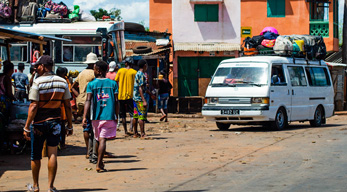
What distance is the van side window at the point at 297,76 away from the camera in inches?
713

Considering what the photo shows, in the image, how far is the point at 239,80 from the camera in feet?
56.3

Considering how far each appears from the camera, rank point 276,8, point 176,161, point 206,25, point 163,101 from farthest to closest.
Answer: point 276,8
point 206,25
point 163,101
point 176,161

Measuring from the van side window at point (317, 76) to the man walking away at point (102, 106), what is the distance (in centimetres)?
1056

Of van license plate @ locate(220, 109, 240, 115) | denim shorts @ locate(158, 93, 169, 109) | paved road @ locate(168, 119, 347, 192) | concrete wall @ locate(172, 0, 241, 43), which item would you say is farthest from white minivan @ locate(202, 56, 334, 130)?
concrete wall @ locate(172, 0, 241, 43)

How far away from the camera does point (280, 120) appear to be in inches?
688

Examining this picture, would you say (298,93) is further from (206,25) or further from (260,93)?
(206,25)

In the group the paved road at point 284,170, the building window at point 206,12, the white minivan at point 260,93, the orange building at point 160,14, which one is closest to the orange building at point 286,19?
the building window at point 206,12

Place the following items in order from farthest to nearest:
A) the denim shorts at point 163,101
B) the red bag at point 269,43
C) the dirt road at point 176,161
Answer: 1. the denim shorts at point 163,101
2. the red bag at point 269,43
3. the dirt road at point 176,161

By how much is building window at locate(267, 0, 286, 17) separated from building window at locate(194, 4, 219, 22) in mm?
3127

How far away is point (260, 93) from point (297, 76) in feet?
7.51

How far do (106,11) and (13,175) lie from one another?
71.1 metres

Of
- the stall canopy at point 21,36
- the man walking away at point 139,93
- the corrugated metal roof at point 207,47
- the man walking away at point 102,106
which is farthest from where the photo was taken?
the corrugated metal roof at point 207,47

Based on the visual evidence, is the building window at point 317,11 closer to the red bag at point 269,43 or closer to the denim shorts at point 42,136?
the red bag at point 269,43

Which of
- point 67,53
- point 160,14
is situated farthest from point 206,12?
point 67,53
